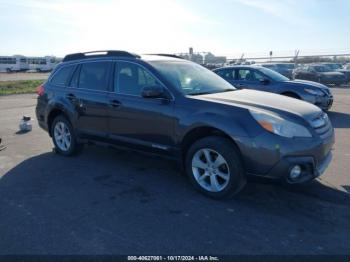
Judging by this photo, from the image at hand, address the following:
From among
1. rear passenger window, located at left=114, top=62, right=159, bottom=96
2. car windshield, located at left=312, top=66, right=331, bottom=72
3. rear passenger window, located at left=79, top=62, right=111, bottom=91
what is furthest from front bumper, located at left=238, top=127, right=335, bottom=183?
car windshield, located at left=312, top=66, right=331, bottom=72

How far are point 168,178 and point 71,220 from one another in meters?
1.77

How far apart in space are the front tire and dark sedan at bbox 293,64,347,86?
21.5 m

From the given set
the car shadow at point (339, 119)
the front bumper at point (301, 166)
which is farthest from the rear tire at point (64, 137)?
the car shadow at point (339, 119)

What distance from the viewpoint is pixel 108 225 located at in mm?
3885

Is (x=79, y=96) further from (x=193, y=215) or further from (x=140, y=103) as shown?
(x=193, y=215)

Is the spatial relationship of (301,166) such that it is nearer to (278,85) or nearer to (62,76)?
(62,76)

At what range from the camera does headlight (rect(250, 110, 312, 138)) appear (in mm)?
4059

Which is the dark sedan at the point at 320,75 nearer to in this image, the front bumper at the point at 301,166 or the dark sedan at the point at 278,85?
the dark sedan at the point at 278,85

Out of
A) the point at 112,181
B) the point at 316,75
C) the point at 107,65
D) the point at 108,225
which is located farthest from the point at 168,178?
the point at 316,75

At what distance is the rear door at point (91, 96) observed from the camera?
5.73 m

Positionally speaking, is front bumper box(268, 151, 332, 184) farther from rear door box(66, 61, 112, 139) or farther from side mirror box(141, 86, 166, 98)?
rear door box(66, 61, 112, 139)

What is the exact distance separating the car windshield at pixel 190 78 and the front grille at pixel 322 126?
4.80 feet

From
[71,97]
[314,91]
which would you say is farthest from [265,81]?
[71,97]

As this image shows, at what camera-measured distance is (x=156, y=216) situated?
4098 millimetres
